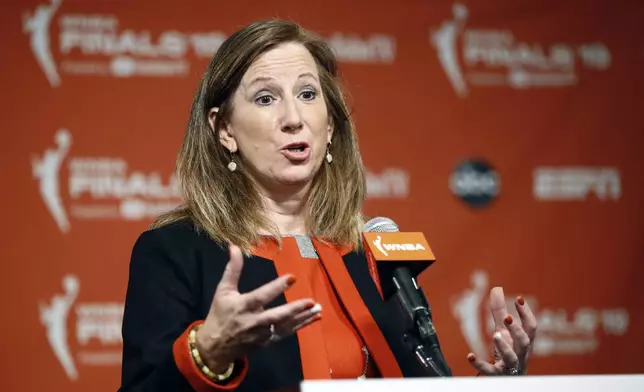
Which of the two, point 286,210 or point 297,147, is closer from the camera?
point 297,147

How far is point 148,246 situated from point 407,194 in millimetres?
1915

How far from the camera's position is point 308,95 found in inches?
102

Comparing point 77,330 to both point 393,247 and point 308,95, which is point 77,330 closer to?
point 308,95

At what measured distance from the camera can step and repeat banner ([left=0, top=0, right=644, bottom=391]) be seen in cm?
375

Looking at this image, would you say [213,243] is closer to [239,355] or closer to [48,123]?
[239,355]

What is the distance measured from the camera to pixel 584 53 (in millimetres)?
4297

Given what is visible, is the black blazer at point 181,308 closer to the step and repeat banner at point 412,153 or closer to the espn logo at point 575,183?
the step and repeat banner at point 412,153

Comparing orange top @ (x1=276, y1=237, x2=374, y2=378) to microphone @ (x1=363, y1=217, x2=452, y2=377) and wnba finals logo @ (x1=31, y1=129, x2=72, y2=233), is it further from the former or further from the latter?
wnba finals logo @ (x1=31, y1=129, x2=72, y2=233)

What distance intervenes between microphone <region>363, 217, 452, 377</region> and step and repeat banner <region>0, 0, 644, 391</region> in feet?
6.32

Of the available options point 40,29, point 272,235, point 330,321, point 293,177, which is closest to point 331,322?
point 330,321

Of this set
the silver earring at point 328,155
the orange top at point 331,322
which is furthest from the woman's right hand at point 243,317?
the silver earring at point 328,155

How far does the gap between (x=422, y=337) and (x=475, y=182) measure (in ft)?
7.96

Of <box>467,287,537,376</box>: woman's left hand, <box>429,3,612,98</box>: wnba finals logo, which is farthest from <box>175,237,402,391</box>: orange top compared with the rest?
<box>429,3,612,98</box>: wnba finals logo

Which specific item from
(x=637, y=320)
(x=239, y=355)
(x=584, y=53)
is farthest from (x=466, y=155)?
(x=239, y=355)
